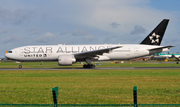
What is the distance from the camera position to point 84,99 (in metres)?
8.90

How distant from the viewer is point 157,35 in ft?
107

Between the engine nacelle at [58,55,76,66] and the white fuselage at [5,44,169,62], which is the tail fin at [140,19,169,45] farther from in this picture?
the engine nacelle at [58,55,76,66]

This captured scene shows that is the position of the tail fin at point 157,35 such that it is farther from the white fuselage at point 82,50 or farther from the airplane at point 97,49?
the white fuselage at point 82,50

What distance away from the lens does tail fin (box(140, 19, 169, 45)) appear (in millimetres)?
32281

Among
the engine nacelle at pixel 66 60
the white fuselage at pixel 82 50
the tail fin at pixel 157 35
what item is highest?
the tail fin at pixel 157 35

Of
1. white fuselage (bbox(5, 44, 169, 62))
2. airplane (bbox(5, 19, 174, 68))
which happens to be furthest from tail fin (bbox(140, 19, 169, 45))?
white fuselage (bbox(5, 44, 169, 62))

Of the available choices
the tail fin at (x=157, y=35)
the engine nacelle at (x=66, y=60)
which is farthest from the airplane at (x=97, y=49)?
the engine nacelle at (x=66, y=60)

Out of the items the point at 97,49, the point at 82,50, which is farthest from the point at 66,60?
the point at 97,49

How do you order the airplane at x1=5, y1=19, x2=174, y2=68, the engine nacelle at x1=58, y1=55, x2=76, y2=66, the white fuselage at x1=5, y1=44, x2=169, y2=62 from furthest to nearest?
the white fuselage at x1=5, y1=44, x2=169, y2=62 → the airplane at x1=5, y1=19, x2=174, y2=68 → the engine nacelle at x1=58, y1=55, x2=76, y2=66

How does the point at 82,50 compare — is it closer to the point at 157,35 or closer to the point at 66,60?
the point at 66,60

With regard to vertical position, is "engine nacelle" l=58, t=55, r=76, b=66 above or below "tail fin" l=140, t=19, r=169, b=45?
below

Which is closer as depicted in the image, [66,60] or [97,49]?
[66,60]

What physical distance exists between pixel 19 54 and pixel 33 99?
25.5 m

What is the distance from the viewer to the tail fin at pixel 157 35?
32.3 metres
